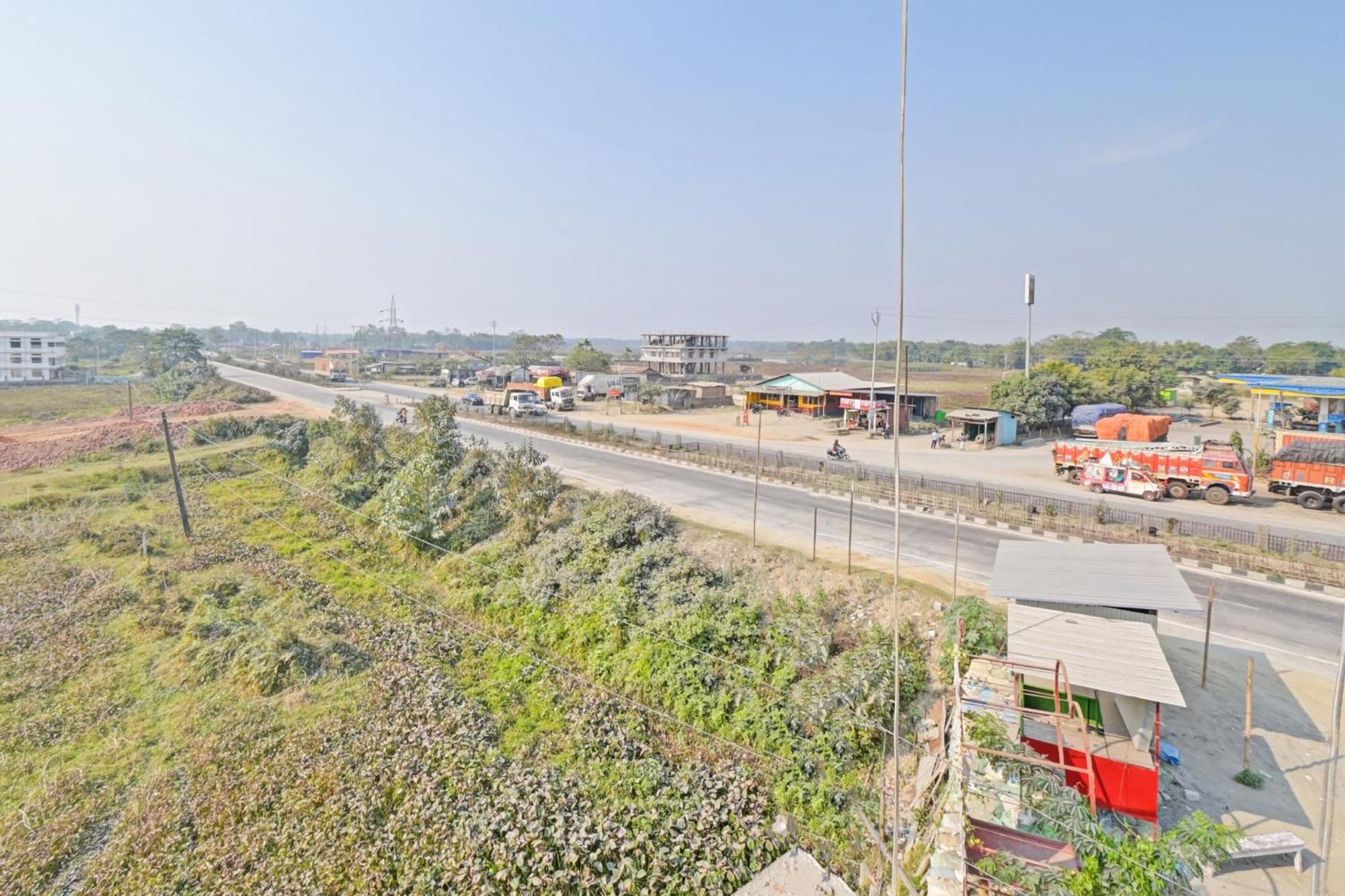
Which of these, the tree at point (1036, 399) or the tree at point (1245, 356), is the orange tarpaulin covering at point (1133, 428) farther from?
the tree at point (1245, 356)

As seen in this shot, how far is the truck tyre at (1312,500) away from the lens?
955 inches

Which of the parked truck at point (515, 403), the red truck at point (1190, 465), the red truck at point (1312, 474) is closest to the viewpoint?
the red truck at point (1312, 474)

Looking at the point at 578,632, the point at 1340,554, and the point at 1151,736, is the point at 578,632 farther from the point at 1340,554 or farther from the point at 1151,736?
the point at 1340,554

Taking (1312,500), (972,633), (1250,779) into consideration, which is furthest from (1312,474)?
(972,633)

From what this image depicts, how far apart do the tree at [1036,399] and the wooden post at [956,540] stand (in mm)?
23636

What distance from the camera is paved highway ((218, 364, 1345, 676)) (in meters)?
14.3

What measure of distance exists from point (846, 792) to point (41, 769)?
49.8 feet

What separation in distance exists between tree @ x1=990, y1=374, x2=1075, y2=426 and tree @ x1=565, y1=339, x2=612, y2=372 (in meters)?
63.2

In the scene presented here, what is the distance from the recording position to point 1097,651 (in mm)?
9359

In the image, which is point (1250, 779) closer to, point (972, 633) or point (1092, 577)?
point (1092, 577)

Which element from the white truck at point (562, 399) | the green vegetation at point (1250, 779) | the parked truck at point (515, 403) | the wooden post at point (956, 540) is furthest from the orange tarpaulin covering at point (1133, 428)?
the white truck at point (562, 399)

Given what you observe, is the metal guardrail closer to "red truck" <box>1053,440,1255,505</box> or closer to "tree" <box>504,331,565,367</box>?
"red truck" <box>1053,440,1255,505</box>

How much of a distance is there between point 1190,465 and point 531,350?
122m

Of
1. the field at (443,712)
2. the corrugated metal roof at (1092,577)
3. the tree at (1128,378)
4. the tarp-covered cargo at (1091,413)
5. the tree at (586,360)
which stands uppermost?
the tree at (586,360)
